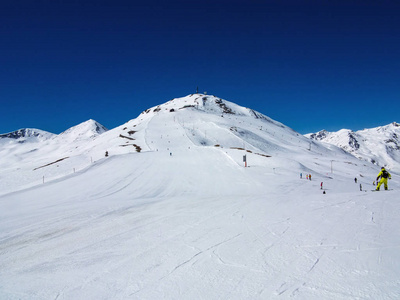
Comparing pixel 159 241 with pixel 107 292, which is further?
pixel 159 241

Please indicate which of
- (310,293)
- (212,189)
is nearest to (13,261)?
(310,293)

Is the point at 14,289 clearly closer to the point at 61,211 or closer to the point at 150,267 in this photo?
the point at 150,267

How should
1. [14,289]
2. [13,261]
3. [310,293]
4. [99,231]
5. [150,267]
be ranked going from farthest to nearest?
[99,231] < [13,261] < [150,267] < [14,289] < [310,293]

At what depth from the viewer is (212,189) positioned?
18344 millimetres

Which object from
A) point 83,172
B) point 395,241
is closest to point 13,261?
point 395,241

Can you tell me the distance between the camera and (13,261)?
549 centimetres

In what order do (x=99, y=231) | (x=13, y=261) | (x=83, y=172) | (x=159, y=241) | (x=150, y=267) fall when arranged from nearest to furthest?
(x=150, y=267)
(x=13, y=261)
(x=159, y=241)
(x=99, y=231)
(x=83, y=172)

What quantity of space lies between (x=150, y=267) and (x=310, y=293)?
3.00 meters

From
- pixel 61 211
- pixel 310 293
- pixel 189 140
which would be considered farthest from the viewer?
pixel 189 140

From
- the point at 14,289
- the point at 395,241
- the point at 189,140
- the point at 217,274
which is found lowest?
the point at 14,289

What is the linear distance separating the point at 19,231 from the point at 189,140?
7386 centimetres

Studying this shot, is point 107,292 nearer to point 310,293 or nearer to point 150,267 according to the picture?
point 150,267

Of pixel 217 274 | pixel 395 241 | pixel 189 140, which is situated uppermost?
pixel 189 140

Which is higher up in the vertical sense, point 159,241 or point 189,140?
point 189,140
